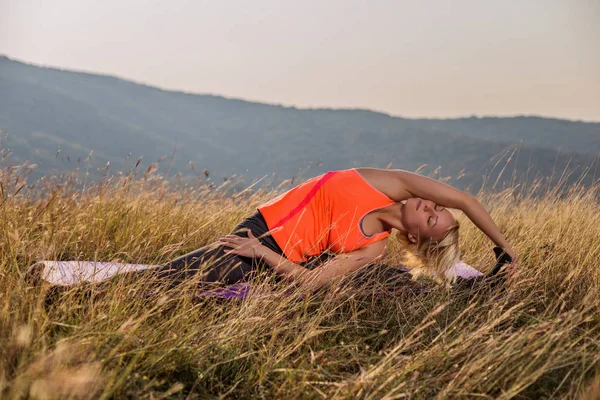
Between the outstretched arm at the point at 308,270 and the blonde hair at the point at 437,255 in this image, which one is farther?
the blonde hair at the point at 437,255

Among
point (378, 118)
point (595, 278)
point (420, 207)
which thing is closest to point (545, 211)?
point (595, 278)

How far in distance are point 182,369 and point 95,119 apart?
169m

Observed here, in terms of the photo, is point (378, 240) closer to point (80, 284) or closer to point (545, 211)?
point (80, 284)

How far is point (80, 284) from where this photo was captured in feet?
9.59

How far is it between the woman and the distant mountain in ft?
400

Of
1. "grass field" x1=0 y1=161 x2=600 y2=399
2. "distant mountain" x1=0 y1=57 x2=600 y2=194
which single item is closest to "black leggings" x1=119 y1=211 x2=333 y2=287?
"grass field" x1=0 y1=161 x2=600 y2=399

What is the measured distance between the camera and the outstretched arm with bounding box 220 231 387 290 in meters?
3.53

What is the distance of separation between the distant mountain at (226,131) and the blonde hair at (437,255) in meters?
122

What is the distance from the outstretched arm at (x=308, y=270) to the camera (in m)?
3.53

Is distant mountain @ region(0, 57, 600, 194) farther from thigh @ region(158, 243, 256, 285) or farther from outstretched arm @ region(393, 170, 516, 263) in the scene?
outstretched arm @ region(393, 170, 516, 263)

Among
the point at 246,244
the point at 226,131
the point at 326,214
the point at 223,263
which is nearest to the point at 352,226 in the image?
the point at 326,214

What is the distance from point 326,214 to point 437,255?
2.59ft

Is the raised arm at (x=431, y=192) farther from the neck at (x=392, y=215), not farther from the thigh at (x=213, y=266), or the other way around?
the thigh at (x=213, y=266)

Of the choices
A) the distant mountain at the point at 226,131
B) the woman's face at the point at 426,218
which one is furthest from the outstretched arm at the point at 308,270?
the distant mountain at the point at 226,131
